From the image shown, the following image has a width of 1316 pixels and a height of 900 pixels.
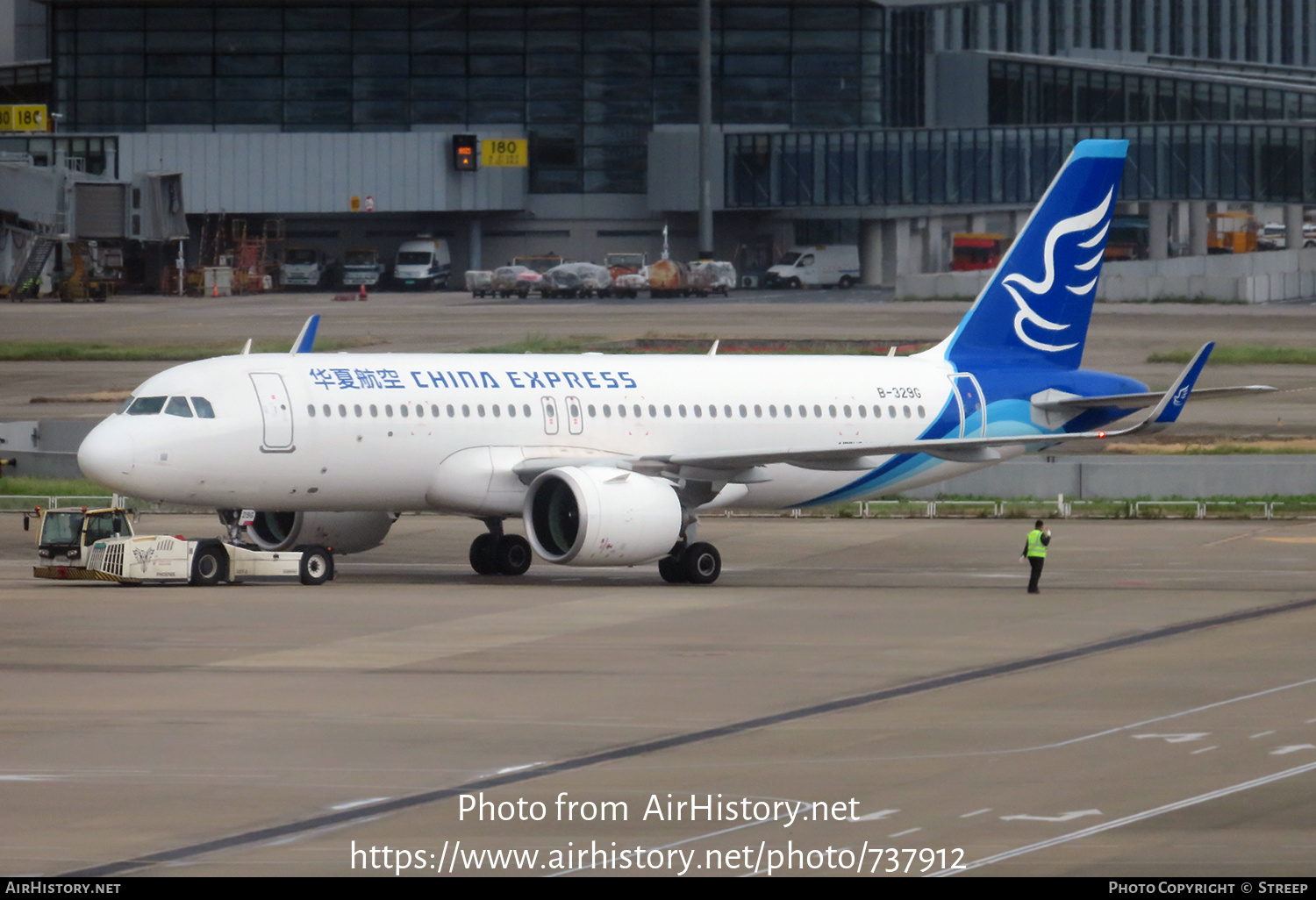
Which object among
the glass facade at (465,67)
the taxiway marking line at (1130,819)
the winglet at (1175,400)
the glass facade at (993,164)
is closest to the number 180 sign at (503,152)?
the glass facade at (465,67)

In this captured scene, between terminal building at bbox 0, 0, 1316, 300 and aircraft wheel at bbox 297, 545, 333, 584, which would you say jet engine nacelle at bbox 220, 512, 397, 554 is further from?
terminal building at bbox 0, 0, 1316, 300

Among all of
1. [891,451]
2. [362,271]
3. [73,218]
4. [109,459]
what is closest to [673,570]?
[891,451]

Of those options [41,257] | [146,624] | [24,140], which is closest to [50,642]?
[146,624]

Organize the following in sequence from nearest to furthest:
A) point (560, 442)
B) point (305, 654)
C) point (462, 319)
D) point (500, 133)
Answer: point (305, 654) < point (560, 442) < point (462, 319) < point (500, 133)

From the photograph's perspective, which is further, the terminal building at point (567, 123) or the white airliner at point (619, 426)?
the terminal building at point (567, 123)

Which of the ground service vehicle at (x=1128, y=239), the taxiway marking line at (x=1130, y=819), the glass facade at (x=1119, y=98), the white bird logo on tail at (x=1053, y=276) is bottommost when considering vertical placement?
the taxiway marking line at (x=1130, y=819)

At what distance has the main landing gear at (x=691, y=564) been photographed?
40219mm

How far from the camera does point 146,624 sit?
32.7 meters

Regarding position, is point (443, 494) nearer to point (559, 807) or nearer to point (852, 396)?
point (852, 396)

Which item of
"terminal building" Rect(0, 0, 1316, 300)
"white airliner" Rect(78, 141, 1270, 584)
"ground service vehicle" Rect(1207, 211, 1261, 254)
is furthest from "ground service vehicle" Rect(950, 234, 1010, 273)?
"white airliner" Rect(78, 141, 1270, 584)

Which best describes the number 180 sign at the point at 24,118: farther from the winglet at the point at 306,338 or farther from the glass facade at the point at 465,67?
the winglet at the point at 306,338

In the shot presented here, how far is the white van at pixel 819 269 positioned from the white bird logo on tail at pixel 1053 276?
3786 inches

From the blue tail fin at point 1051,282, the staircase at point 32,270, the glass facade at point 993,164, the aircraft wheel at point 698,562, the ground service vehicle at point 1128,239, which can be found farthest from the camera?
the ground service vehicle at point 1128,239

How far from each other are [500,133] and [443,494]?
114 m
